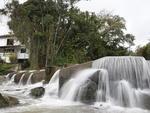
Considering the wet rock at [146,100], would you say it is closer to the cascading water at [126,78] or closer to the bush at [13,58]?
the cascading water at [126,78]

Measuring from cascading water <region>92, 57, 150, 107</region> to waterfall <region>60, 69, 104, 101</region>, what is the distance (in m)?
0.79

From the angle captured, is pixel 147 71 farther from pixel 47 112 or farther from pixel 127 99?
pixel 47 112

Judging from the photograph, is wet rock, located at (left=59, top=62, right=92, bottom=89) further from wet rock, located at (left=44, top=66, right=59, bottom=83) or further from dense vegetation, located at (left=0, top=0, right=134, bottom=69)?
dense vegetation, located at (left=0, top=0, right=134, bottom=69)

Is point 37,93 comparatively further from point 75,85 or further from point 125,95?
point 125,95

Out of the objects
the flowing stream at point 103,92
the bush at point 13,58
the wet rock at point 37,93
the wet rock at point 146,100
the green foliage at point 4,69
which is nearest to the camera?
the flowing stream at point 103,92

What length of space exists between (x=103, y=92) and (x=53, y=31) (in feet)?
59.3

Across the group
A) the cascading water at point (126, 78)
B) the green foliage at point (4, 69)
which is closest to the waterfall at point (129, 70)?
the cascading water at point (126, 78)

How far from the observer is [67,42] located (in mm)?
32906

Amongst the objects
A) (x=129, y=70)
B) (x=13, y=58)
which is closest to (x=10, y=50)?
(x=13, y=58)

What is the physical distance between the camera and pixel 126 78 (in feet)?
48.3

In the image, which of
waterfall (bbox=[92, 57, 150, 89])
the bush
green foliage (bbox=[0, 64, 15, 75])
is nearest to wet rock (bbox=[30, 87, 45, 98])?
waterfall (bbox=[92, 57, 150, 89])

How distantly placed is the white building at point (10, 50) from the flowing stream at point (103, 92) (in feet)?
96.9

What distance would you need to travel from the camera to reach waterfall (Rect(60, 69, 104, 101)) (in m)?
14.4

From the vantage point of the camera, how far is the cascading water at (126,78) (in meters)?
13.3
